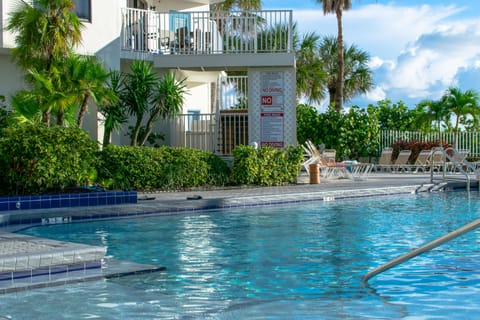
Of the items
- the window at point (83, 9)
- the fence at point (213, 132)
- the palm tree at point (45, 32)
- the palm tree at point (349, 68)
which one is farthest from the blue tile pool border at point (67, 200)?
the palm tree at point (349, 68)

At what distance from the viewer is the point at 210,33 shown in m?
20.2

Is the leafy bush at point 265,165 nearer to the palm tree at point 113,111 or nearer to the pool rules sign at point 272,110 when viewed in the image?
A: the pool rules sign at point 272,110

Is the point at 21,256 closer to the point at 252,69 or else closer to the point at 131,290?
the point at 131,290

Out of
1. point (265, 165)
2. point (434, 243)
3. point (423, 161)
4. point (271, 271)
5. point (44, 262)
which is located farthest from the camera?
point (423, 161)

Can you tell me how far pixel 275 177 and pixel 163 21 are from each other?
21.6 feet

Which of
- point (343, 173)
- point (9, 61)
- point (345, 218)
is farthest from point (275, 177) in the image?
point (9, 61)

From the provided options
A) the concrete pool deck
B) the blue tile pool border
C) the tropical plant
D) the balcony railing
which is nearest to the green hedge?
the concrete pool deck

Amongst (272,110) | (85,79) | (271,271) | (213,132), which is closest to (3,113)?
(85,79)

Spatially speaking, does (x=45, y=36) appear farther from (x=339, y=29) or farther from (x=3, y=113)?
(x=339, y=29)

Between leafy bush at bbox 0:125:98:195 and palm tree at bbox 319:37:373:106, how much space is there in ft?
75.1

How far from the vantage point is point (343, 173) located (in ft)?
65.8

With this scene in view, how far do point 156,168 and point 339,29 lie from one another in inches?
708

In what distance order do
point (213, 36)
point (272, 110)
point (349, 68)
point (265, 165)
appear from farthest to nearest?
point (349, 68) → point (213, 36) → point (272, 110) → point (265, 165)

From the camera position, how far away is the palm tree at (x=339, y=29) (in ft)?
100
